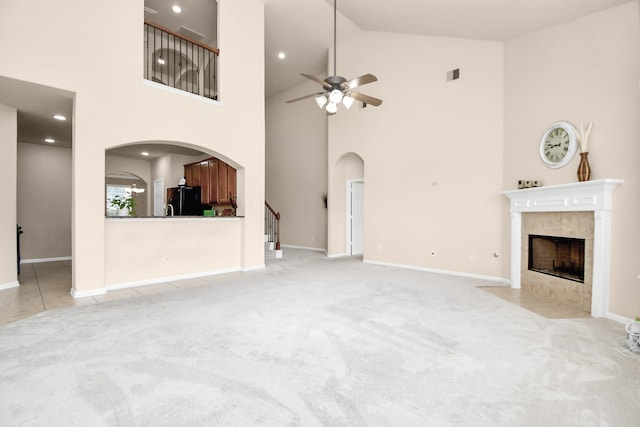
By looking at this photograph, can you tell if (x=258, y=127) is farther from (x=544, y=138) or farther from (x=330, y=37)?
(x=544, y=138)

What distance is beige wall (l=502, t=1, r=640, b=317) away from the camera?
3375mm

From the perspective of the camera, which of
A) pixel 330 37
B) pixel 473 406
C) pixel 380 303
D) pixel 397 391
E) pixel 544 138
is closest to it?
pixel 473 406

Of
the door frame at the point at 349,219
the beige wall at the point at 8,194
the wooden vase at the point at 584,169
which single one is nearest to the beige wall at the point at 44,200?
the beige wall at the point at 8,194

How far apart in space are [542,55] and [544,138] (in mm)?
1199

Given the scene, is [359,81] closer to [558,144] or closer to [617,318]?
[558,144]

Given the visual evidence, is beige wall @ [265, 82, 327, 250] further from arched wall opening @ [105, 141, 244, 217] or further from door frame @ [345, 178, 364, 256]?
arched wall opening @ [105, 141, 244, 217]

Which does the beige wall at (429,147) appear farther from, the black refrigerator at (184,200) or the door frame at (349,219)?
the black refrigerator at (184,200)

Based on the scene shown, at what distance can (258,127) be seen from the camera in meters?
6.25

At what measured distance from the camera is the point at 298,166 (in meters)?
9.58

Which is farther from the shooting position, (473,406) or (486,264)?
(486,264)

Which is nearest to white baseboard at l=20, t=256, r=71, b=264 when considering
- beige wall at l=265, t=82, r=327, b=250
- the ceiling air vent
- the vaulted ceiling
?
the vaulted ceiling

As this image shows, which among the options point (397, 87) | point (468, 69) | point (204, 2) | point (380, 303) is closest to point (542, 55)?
point (468, 69)

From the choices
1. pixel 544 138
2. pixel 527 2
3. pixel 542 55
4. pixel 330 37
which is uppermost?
pixel 330 37

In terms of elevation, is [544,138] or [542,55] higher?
[542,55]
